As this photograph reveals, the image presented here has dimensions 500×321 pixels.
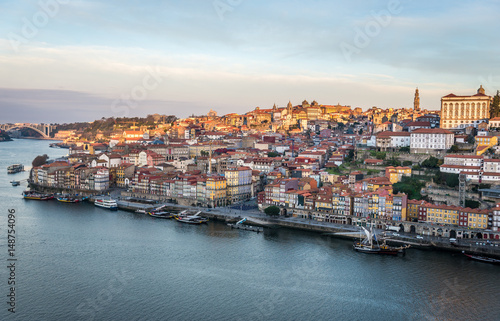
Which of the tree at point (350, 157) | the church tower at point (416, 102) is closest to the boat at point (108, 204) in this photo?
the tree at point (350, 157)

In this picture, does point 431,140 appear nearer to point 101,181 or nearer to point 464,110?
point 464,110

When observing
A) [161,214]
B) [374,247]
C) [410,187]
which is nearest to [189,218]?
[161,214]

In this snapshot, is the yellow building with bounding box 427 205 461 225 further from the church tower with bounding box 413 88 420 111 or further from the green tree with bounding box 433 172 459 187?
the church tower with bounding box 413 88 420 111

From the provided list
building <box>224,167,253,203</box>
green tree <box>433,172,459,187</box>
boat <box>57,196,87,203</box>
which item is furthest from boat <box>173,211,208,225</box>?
green tree <box>433,172,459,187</box>

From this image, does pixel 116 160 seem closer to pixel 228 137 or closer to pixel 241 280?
pixel 228 137

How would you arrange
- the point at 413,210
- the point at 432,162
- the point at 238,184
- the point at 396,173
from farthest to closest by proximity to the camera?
the point at 238,184 → the point at 432,162 → the point at 396,173 → the point at 413,210

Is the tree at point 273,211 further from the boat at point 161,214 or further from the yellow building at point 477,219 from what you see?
the yellow building at point 477,219
